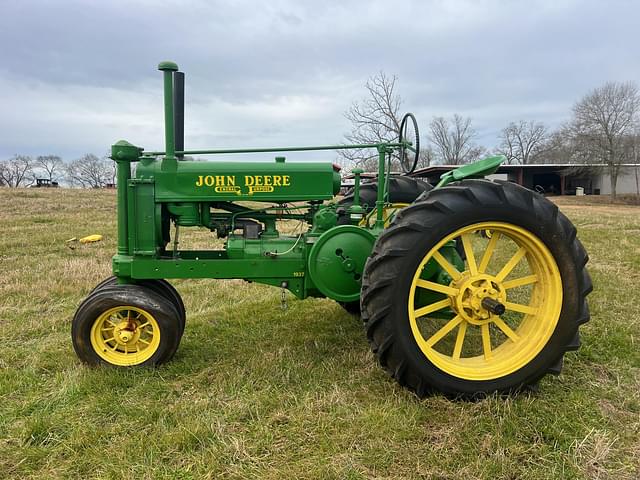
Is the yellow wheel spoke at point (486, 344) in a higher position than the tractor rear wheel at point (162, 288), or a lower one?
lower

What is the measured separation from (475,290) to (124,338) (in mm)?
2381

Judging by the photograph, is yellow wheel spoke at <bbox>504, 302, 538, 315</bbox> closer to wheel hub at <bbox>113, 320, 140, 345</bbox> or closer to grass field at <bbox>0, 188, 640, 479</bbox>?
grass field at <bbox>0, 188, 640, 479</bbox>

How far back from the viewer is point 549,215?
2.76m

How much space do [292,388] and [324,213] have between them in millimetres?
1397

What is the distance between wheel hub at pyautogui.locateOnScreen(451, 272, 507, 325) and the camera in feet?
9.48

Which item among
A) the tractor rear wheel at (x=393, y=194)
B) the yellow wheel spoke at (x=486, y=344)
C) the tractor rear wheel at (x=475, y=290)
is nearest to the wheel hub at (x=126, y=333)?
the tractor rear wheel at (x=475, y=290)

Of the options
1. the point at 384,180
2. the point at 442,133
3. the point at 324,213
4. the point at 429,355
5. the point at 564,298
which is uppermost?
the point at 442,133

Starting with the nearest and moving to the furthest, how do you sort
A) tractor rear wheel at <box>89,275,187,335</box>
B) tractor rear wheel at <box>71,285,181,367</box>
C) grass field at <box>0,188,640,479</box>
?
grass field at <box>0,188,640,479</box> → tractor rear wheel at <box>71,285,181,367</box> → tractor rear wheel at <box>89,275,187,335</box>

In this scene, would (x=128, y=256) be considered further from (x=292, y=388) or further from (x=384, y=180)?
(x=384, y=180)

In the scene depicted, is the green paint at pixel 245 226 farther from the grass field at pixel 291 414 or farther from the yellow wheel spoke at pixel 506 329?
the grass field at pixel 291 414

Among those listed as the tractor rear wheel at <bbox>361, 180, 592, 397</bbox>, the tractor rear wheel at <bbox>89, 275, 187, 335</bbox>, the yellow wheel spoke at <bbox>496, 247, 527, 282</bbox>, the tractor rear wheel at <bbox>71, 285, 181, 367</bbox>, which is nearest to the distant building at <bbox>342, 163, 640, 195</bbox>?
the yellow wheel spoke at <bbox>496, 247, 527, 282</bbox>

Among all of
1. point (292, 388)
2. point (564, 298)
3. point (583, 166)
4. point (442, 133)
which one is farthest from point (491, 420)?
point (442, 133)

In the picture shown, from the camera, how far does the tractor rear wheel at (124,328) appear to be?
10.5 ft

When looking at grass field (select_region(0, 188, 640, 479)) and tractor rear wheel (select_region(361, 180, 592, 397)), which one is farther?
tractor rear wheel (select_region(361, 180, 592, 397))
